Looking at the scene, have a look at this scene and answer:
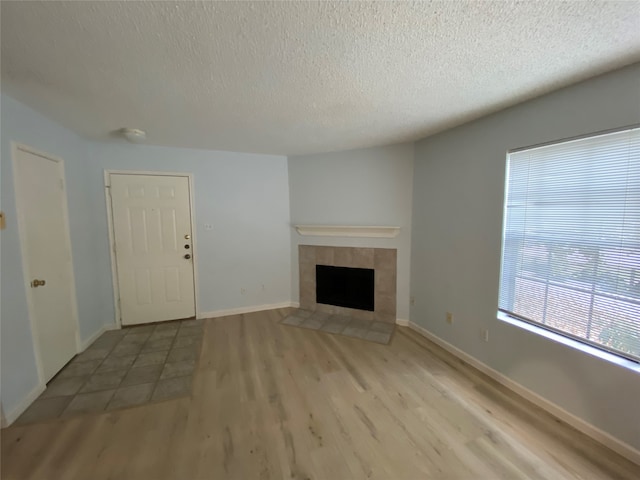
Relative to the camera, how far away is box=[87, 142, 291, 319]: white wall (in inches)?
126

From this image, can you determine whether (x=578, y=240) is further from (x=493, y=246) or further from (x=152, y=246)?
(x=152, y=246)

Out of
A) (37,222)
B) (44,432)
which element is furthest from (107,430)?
(37,222)

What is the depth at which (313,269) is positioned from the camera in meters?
3.88

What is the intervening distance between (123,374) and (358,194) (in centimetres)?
321

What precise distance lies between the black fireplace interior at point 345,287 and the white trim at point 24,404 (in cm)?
289

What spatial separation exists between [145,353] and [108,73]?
2564 millimetres

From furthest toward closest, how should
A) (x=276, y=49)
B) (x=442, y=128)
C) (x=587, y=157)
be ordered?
(x=442, y=128)
(x=587, y=157)
(x=276, y=49)

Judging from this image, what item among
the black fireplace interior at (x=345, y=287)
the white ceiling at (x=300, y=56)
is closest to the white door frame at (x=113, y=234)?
the white ceiling at (x=300, y=56)

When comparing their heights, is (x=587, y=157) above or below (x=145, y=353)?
above

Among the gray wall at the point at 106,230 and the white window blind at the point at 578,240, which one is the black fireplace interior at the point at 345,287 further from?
the white window blind at the point at 578,240

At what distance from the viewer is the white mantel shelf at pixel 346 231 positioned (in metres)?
3.36

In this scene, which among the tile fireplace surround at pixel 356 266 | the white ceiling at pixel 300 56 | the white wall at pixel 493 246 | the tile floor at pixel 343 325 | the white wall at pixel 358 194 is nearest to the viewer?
the white ceiling at pixel 300 56

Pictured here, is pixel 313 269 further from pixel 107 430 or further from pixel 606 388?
pixel 606 388

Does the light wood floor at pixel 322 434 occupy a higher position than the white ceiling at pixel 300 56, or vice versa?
the white ceiling at pixel 300 56
